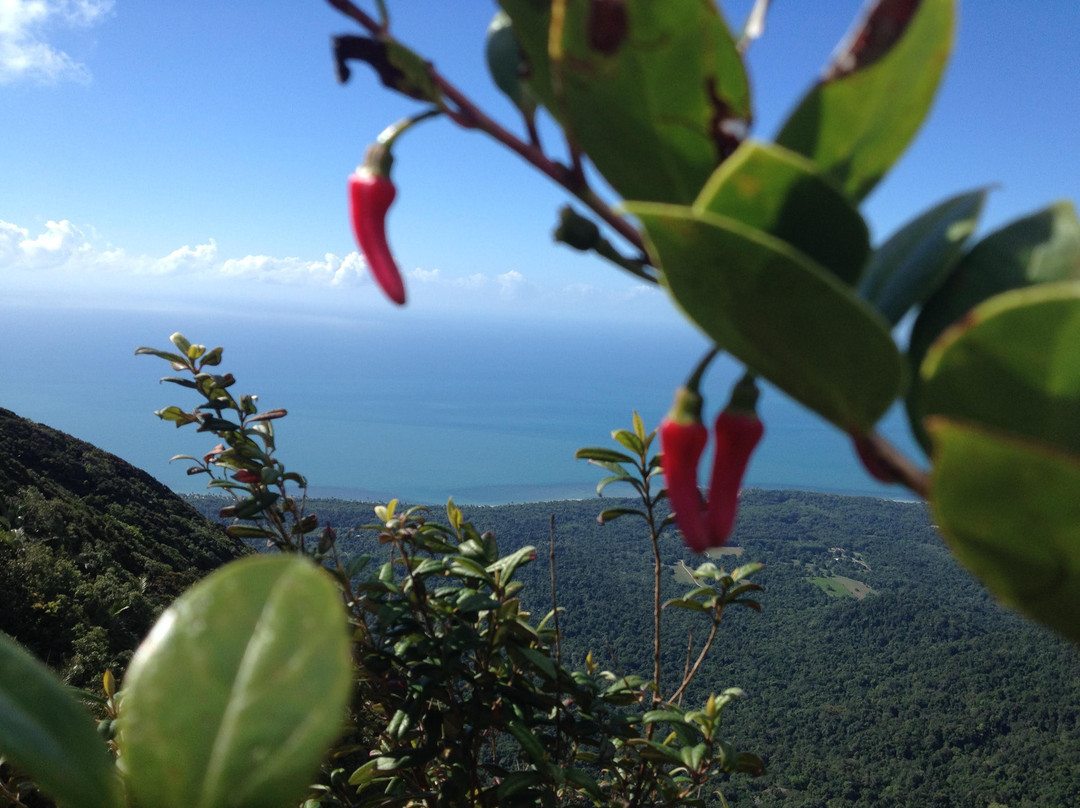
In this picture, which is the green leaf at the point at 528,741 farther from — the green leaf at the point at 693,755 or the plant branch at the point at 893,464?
the plant branch at the point at 893,464

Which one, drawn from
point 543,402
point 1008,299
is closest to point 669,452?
point 1008,299

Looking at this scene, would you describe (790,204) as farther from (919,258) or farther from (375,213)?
(375,213)

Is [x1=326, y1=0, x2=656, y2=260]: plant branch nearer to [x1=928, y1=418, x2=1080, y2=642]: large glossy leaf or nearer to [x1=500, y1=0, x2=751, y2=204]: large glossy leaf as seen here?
[x1=500, y1=0, x2=751, y2=204]: large glossy leaf

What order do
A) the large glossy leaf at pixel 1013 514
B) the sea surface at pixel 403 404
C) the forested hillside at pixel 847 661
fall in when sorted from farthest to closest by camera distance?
the sea surface at pixel 403 404 → the forested hillside at pixel 847 661 → the large glossy leaf at pixel 1013 514

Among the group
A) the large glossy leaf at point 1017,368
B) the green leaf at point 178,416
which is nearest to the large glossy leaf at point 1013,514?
the large glossy leaf at point 1017,368

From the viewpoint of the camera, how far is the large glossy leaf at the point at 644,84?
326 mm

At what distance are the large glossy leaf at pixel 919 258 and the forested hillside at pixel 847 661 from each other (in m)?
15.3

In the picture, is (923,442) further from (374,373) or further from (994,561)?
(374,373)

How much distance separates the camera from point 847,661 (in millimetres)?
27844

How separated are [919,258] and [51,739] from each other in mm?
559

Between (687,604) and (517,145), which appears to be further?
(687,604)

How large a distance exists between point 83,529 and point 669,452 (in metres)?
14.0

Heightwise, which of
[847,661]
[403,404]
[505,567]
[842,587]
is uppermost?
[505,567]

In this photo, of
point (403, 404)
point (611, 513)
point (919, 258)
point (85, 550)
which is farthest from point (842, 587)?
point (403, 404)
